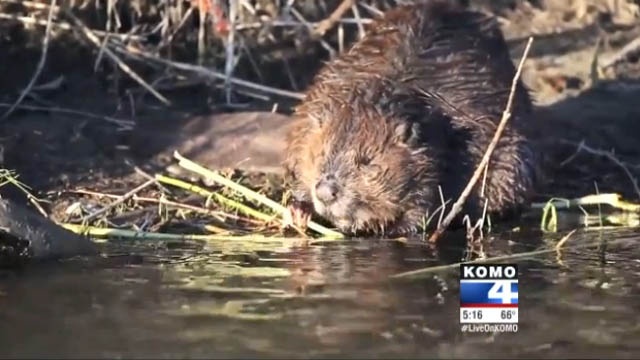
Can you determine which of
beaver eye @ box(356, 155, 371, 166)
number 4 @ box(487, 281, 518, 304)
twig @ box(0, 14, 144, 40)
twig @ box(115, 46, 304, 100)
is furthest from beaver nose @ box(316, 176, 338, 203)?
twig @ box(0, 14, 144, 40)

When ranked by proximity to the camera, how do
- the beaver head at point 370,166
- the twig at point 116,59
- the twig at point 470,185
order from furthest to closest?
1. the twig at point 116,59
2. the beaver head at point 370,166
3. the twig at point 470,185

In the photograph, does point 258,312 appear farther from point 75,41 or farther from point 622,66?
point 622,66

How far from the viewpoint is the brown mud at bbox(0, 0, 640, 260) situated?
20.3ft

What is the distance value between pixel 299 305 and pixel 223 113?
9.13ft

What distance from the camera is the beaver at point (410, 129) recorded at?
17.5ft

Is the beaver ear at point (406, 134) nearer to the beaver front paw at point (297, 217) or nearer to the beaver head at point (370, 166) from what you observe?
the beaver head at point (370, 166)

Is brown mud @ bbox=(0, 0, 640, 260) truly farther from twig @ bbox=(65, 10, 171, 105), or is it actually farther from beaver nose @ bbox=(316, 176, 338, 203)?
beaver nose @ bbox=(316, 176, 338, 203)


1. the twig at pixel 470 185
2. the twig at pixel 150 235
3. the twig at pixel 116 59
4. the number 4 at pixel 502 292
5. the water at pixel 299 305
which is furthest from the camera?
the twig at pixel 116 59

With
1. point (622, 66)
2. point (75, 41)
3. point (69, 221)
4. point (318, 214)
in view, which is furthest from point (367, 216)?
point (622, 66)

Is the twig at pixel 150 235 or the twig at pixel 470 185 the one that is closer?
the twig at pixel 470 185

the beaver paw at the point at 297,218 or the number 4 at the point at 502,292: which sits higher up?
the beaver paw at the point at 297,218

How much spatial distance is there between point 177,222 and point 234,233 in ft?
0.93

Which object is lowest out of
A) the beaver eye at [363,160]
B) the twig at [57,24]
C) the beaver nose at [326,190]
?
the beaver nose at [326,190]

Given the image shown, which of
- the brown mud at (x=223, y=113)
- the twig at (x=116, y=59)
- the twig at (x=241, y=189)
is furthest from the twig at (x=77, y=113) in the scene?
the twig at (x=241, y=189)
